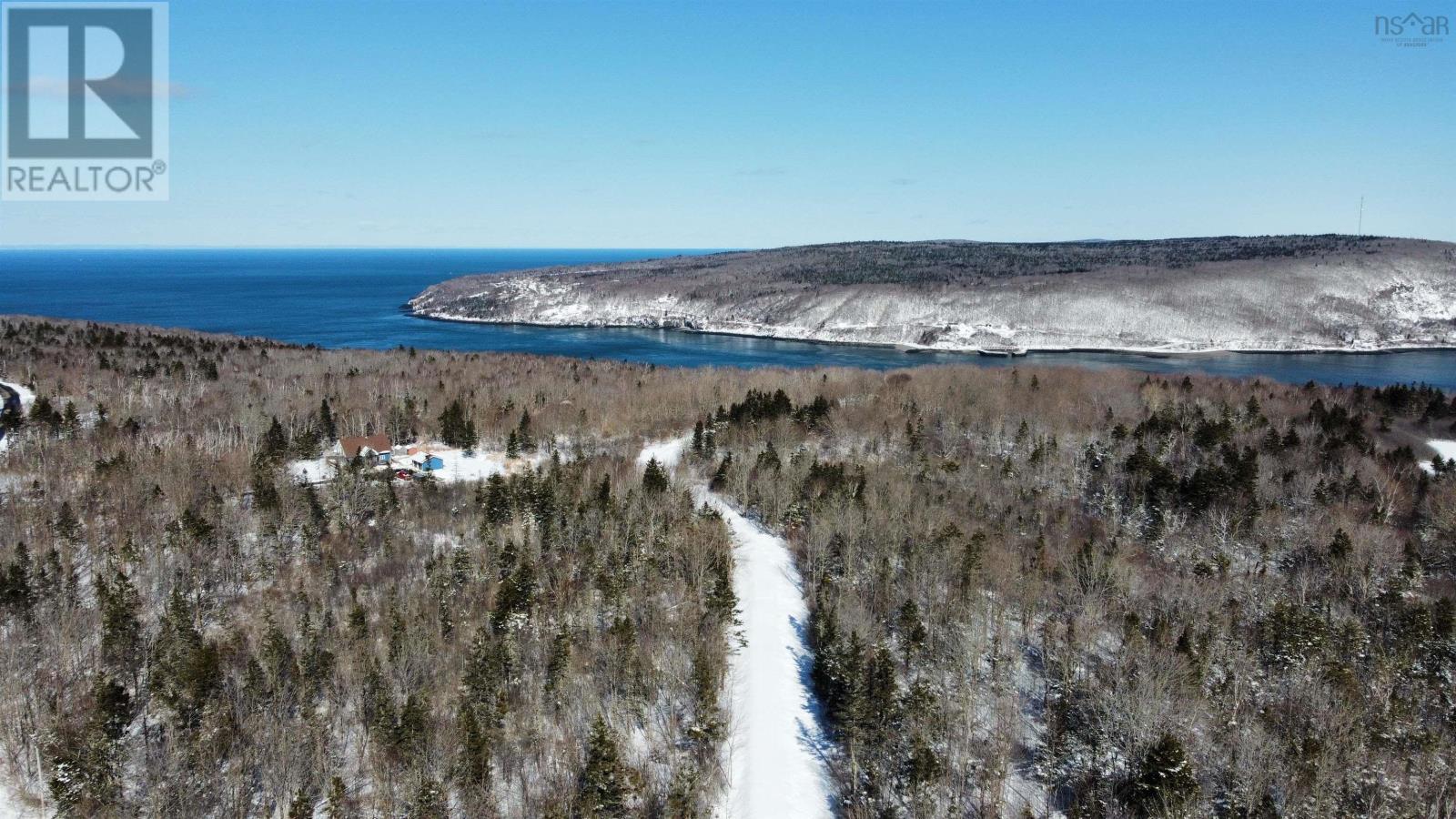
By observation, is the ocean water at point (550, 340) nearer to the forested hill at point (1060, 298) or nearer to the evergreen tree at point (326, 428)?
the forested hill at point (1060, 298)

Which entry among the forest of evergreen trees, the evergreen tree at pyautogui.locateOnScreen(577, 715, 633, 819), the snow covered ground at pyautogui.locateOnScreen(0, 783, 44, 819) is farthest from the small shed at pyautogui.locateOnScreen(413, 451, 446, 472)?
the evergreen tree at pyautogui.locateOnScreen(577, 715, 633, 819)

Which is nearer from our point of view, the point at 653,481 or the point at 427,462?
the point at 653,481

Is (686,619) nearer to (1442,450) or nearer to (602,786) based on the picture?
(602,786)

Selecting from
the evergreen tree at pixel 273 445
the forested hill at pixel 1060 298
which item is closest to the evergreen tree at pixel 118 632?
the evergreen tree at pixel 273 445

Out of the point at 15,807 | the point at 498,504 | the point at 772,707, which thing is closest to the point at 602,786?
the point at 772,707

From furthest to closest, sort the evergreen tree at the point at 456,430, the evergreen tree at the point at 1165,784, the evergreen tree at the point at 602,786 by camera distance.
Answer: the evergreen tree at the point at 456,430
the evergreen tree at the point at 1165,784
the evergreen tree at the point at 602,786

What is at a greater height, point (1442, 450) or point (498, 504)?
point (1442, 450)

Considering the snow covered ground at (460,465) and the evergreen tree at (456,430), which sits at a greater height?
the evergreen tree at (456,430)

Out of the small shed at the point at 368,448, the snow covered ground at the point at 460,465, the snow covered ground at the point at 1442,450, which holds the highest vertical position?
the snow covered ground at the point at 1442,450
